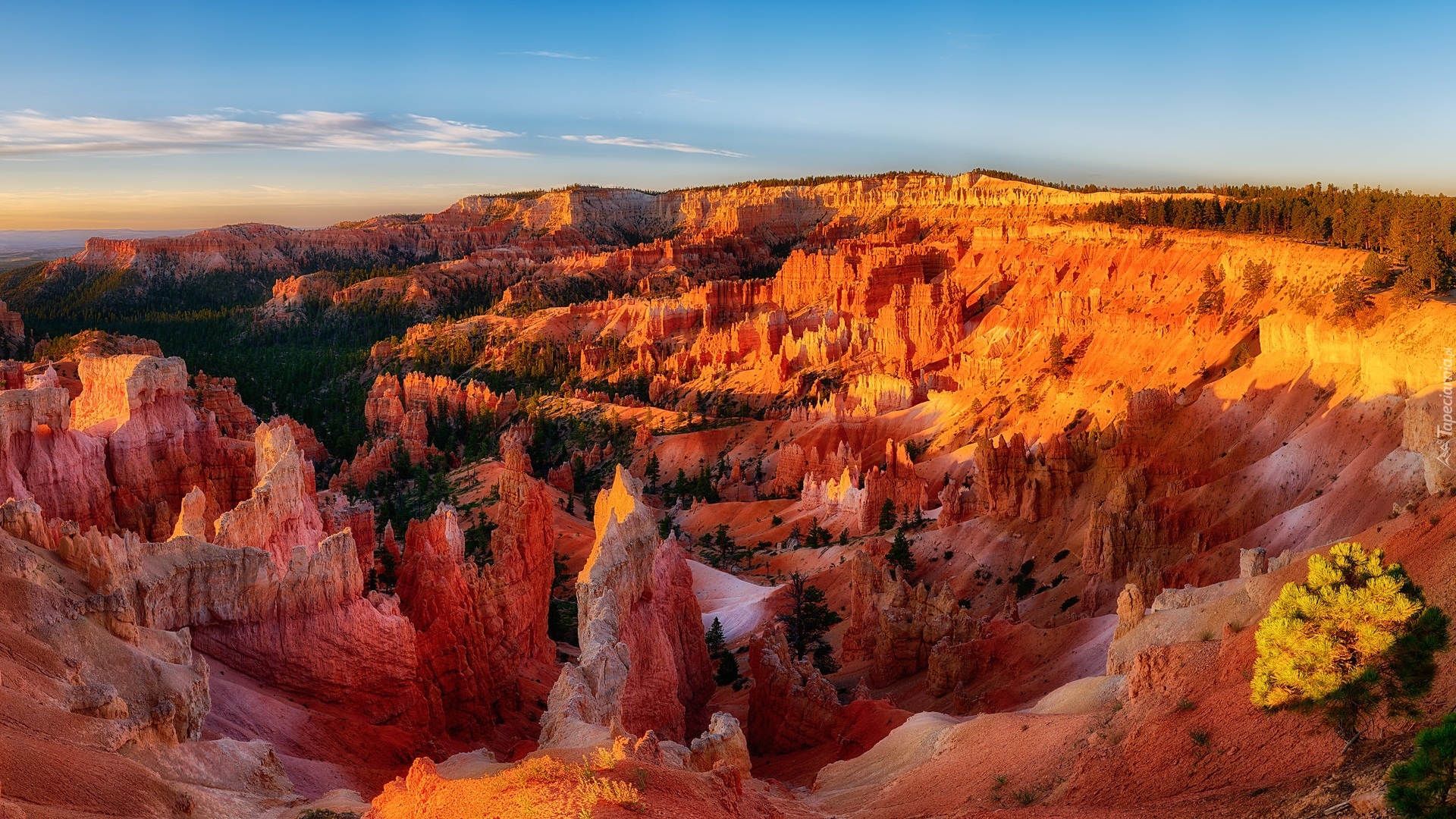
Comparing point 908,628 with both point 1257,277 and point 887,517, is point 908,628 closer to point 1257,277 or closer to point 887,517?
point 887,517

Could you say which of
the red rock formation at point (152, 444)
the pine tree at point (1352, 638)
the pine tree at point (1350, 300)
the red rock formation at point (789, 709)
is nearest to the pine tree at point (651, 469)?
the red rock formation at point (152, 444)

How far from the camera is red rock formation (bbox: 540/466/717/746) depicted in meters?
17.8

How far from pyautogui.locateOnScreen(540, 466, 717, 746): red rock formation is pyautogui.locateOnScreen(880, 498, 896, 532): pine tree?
22.0 metres

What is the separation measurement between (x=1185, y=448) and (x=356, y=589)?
2903 centimetres

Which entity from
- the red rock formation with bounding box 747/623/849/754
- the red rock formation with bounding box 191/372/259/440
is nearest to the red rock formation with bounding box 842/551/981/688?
the red rock formation with bounding box 747/623/849/754

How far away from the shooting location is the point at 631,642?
23031mm

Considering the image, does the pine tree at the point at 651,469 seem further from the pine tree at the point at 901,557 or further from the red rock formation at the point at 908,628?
the red rock formation at the point at 908,628

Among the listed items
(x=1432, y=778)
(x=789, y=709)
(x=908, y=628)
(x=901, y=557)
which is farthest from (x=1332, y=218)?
(x=1432, y=778)

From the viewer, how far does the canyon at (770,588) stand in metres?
13.6

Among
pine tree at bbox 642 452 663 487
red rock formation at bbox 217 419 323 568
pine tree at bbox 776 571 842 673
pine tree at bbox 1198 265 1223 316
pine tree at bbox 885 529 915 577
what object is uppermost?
pine tree at bbox 1198 265 1223 316

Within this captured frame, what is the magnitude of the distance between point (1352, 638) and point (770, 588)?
33407 millimetres

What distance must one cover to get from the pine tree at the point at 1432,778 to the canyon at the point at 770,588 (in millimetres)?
1981

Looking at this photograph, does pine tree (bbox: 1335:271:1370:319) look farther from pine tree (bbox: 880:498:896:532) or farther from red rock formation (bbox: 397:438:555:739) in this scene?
red rock formation (bbox: 397:438:555:739)

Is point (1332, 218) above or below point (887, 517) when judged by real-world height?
above
